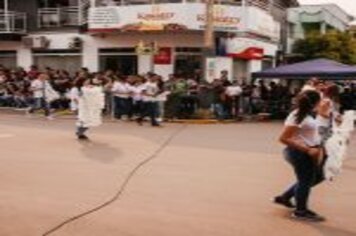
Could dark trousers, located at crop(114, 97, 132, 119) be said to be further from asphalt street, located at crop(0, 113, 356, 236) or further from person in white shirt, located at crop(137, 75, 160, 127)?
asphalt street, located at crop(0, 113, 356, 236)

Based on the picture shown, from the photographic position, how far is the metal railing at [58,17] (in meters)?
32.9

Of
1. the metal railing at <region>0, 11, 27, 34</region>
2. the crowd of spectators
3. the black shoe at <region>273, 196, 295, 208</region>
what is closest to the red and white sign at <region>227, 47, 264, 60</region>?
the crowd of spectators

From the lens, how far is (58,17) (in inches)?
A: 1319

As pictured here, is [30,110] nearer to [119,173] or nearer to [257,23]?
[257,23]

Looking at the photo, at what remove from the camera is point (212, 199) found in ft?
32.5

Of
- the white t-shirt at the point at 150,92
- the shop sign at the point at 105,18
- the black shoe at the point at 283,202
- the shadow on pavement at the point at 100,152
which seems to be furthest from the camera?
the shop sign at the point at 105,18

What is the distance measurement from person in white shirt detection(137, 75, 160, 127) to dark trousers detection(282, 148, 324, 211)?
41.0 ft

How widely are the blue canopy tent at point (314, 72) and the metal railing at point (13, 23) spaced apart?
13.4m

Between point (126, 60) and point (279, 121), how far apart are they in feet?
28.7

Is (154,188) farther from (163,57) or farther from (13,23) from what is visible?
(13,23)

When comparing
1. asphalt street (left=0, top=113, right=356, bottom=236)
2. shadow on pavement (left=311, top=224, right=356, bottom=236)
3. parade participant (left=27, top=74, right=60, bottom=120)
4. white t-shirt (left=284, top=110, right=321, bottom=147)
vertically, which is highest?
white t-shirt (left=284, top=110, right=321, bottom=147)

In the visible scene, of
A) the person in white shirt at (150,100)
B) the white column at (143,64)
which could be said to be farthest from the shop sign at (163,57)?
the person in white shirt at (150,100)

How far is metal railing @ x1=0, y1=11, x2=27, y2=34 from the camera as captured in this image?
3396cm

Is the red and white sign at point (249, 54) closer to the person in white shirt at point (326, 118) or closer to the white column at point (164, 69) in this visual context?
the white column at point (164, 69)
